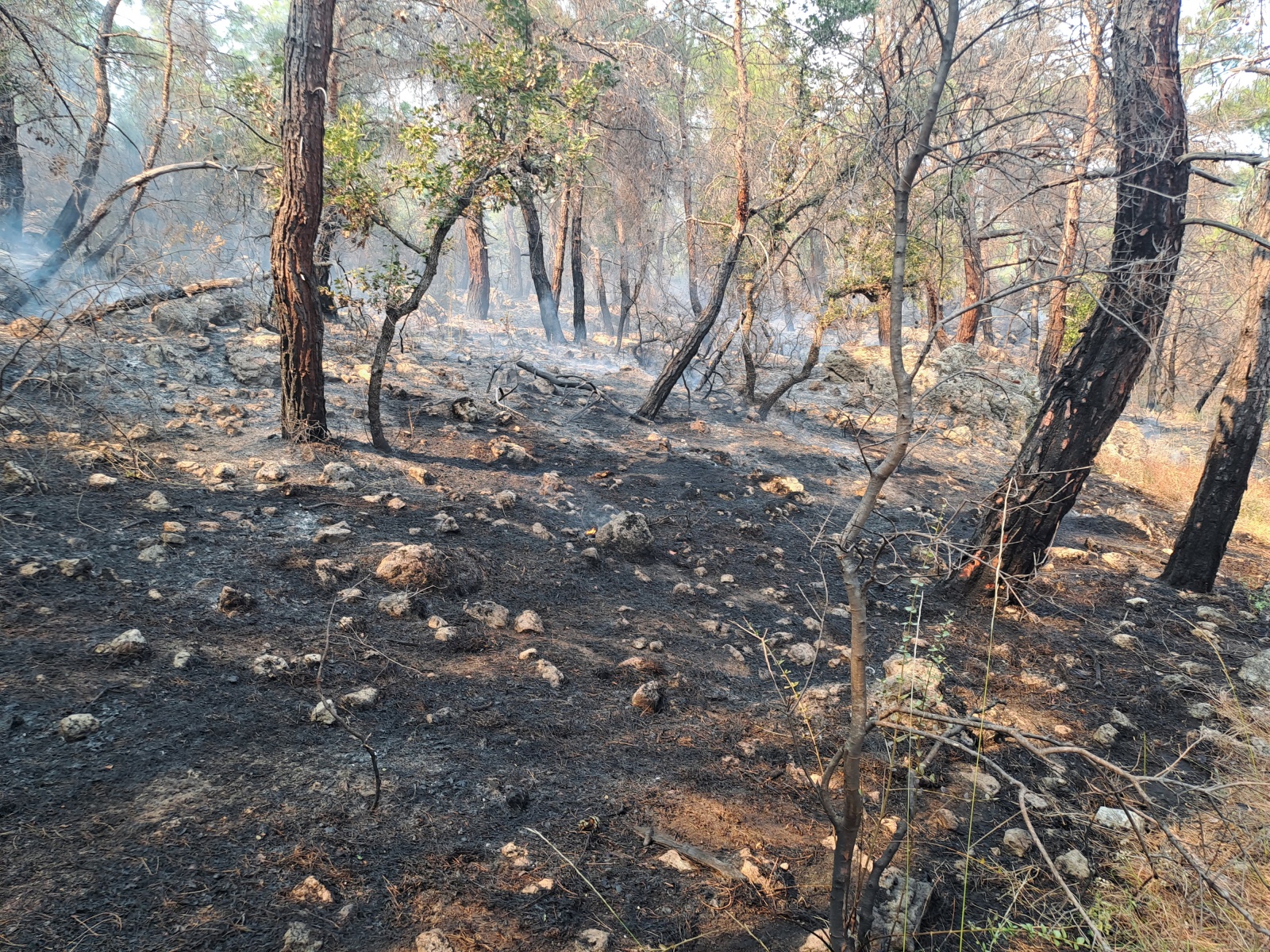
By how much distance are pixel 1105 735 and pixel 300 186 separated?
600 cm

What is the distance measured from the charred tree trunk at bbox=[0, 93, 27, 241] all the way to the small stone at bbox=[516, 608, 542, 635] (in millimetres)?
8182

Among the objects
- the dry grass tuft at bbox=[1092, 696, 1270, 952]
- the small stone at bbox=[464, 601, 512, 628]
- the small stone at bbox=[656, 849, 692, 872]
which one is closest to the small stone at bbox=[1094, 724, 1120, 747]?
the dry grass tuft at bbox=[1092, 696, 1270, 952]

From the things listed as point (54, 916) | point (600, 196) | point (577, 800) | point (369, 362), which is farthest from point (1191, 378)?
point (54, 916)

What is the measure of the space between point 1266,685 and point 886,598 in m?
2.14

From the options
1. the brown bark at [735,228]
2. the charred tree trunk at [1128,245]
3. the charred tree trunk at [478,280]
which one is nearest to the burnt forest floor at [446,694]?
the charred tree trunk at [1128,245]

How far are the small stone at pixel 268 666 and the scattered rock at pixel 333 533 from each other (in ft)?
4.10

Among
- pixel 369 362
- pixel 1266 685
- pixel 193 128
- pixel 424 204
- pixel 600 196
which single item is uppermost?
pixel 600 196

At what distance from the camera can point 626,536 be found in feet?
16.4

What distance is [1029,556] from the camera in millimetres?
4992

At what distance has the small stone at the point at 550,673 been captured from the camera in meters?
3.33

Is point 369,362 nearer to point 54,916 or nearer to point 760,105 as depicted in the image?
point 54,916

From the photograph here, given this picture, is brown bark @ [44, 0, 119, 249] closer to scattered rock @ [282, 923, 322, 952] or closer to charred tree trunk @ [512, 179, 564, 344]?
charred tree trunk @ [512, 179, 564, 344]

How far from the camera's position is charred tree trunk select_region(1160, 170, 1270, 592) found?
5.44m

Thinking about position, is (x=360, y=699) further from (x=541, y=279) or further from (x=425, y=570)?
(x=541, y=279)
